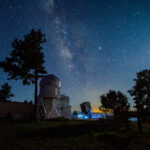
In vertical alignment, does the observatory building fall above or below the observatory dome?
below

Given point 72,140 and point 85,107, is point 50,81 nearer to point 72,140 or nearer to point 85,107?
point 72,140

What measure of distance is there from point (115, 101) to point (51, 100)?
49.4ft

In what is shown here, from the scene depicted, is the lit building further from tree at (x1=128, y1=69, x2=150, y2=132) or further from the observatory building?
tree at (x1=128, y1=69, x2=150, y2=132)

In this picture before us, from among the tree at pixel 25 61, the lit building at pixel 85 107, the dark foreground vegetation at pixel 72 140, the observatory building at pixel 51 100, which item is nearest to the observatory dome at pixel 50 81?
the observatory building at pixel 51 100

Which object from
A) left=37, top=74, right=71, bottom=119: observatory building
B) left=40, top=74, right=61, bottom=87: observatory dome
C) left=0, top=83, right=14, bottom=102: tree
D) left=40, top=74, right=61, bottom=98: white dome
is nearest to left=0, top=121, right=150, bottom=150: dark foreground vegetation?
left=40, top=74, right=61, bottom=98: white dome

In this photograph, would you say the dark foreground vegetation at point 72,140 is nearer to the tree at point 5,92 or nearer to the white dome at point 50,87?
the white dome at point 50,87

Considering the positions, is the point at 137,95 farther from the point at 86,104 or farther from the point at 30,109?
the point at 86,104

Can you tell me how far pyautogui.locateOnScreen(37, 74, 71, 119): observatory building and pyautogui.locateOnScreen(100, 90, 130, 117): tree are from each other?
999 cm

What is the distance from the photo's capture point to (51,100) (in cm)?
2731

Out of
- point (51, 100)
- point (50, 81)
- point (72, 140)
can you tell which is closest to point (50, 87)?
point (50, 81)

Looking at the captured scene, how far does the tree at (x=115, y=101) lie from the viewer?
26.2 meters

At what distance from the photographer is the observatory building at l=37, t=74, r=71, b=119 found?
998 inches

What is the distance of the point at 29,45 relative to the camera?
1966 cm

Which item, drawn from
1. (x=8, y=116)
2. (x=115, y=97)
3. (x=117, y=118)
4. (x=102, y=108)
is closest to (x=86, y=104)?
(x=102, y=108)
